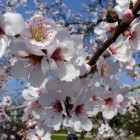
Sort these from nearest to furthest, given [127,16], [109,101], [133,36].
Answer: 1. [127,16]
2. [133,36]
3. [109,101]

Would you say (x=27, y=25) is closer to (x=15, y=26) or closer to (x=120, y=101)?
(x=15, y=26)

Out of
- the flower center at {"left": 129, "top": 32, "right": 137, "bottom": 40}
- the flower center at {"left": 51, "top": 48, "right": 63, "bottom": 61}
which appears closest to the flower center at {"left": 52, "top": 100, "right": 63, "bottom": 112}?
the flower center at {"left": 51, "top": 48, "right": 63, "bottom": 61}

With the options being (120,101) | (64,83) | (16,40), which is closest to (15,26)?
(16,40)

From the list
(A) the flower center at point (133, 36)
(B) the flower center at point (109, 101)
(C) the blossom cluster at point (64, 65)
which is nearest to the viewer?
(C) the blossom cluster at point (64, 65)

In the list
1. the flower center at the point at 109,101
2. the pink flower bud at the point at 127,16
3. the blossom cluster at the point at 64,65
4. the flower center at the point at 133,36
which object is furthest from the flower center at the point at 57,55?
the flower center at the point at 109,101

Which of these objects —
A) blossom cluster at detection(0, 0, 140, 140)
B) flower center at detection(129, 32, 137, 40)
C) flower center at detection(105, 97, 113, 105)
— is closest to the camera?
blossom cluster at detection(0, 0, 140, 140)

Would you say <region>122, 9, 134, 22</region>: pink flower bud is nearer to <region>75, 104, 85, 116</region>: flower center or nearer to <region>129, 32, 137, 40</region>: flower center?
<region>129, 32, 137, 40</region>: flower center

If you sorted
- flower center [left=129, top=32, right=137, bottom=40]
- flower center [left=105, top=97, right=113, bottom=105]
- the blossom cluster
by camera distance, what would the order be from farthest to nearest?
flower center [left=105, top=97, right=113, bottom=105] < flower center [left=129, top=32, right=137, bottom=40] < the blossom cluster

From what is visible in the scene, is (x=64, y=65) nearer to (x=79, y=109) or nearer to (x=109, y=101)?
(x=79, y=109)

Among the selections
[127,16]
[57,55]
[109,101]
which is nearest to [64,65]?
[57,55]

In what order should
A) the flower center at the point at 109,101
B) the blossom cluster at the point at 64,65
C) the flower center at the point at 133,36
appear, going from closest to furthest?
1. the blossom cluster at the point at 64,65
2. the flower center at the point at 133,36
3. the flower center at the point at 109,101

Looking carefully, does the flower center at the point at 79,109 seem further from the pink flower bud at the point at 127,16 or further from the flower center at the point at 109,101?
the pink flower bud at the point at 127,16
